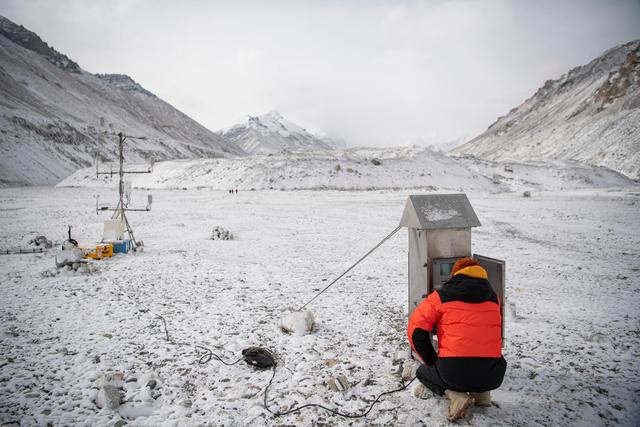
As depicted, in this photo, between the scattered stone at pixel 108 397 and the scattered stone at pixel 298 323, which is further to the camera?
the scattered stone at pixel 298 323

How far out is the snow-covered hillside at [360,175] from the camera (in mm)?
48938

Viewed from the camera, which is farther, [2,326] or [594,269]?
[594,269]

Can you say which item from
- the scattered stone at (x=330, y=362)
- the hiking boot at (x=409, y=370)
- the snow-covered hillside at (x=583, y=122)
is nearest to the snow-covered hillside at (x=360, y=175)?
the snow-covered hillside at (x=583, y=122)

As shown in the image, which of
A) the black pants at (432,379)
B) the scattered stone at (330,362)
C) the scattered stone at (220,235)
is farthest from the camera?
the scattered stone at (220,235)

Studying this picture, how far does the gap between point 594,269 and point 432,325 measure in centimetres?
947

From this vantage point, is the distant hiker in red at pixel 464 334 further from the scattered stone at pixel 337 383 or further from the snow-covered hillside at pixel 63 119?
the snow-covered hillside at pixel 63 119

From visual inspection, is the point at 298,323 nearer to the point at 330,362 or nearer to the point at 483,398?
the point at 330,362

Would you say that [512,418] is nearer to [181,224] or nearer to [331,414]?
[331,414]

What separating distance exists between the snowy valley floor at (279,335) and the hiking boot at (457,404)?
0.16 metres

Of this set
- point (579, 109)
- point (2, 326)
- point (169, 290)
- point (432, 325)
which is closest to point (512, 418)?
point (432, 325)

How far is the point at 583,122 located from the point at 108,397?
365 feet

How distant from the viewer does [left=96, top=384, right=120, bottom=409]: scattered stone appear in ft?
13.1

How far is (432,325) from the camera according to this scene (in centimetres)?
376

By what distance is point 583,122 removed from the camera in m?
85.3
